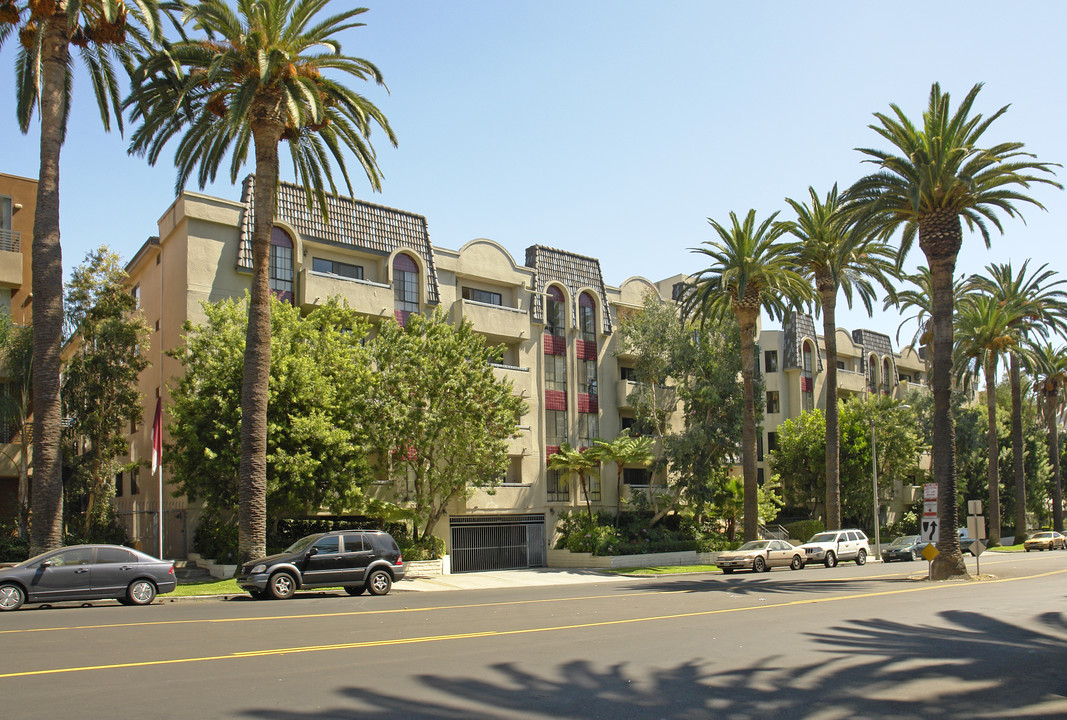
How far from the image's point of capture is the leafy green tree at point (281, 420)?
1045 inches

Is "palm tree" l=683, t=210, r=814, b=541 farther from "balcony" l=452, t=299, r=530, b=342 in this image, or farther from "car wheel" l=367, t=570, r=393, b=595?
"car wheel" l=367, t=570, r=393, b=595

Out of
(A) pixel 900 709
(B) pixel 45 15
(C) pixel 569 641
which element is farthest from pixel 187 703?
(B) pixel 45 15

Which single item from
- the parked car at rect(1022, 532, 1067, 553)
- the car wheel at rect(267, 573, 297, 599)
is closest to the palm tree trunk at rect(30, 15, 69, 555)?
the car wheel at rect(267, 573, 297, 599)

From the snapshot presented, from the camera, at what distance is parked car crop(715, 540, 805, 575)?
32656mm

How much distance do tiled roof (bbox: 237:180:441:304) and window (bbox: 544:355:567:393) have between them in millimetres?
6769

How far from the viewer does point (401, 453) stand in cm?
3073

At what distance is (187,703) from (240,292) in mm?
25364

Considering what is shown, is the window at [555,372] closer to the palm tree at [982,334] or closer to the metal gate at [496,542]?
the metal gate at [496,542]

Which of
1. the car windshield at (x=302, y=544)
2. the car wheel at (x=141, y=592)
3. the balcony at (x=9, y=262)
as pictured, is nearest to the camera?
the car wheel at (x=141, y=592)

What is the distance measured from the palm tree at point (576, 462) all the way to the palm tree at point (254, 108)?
1633 centimetres

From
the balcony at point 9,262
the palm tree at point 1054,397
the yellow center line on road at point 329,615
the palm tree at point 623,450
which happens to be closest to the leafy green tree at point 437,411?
the palm tree at point 623,450

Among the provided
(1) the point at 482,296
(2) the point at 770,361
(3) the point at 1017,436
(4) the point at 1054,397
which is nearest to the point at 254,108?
(1) the point at 482,296

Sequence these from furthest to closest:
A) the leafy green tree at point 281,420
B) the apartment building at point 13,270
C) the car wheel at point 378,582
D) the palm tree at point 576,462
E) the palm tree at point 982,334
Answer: the palm tree at point 982,334 < the palm tree at point 576,462 < the apartment building at point 13,270 < the leafy green tree at point 281,420 < the car wheel at point 378,582

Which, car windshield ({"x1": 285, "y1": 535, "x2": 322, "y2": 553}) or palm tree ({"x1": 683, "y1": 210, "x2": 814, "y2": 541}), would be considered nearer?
car windshield ({"x1": 285, "y1": 535, "x2": 322, "y2": 553})
